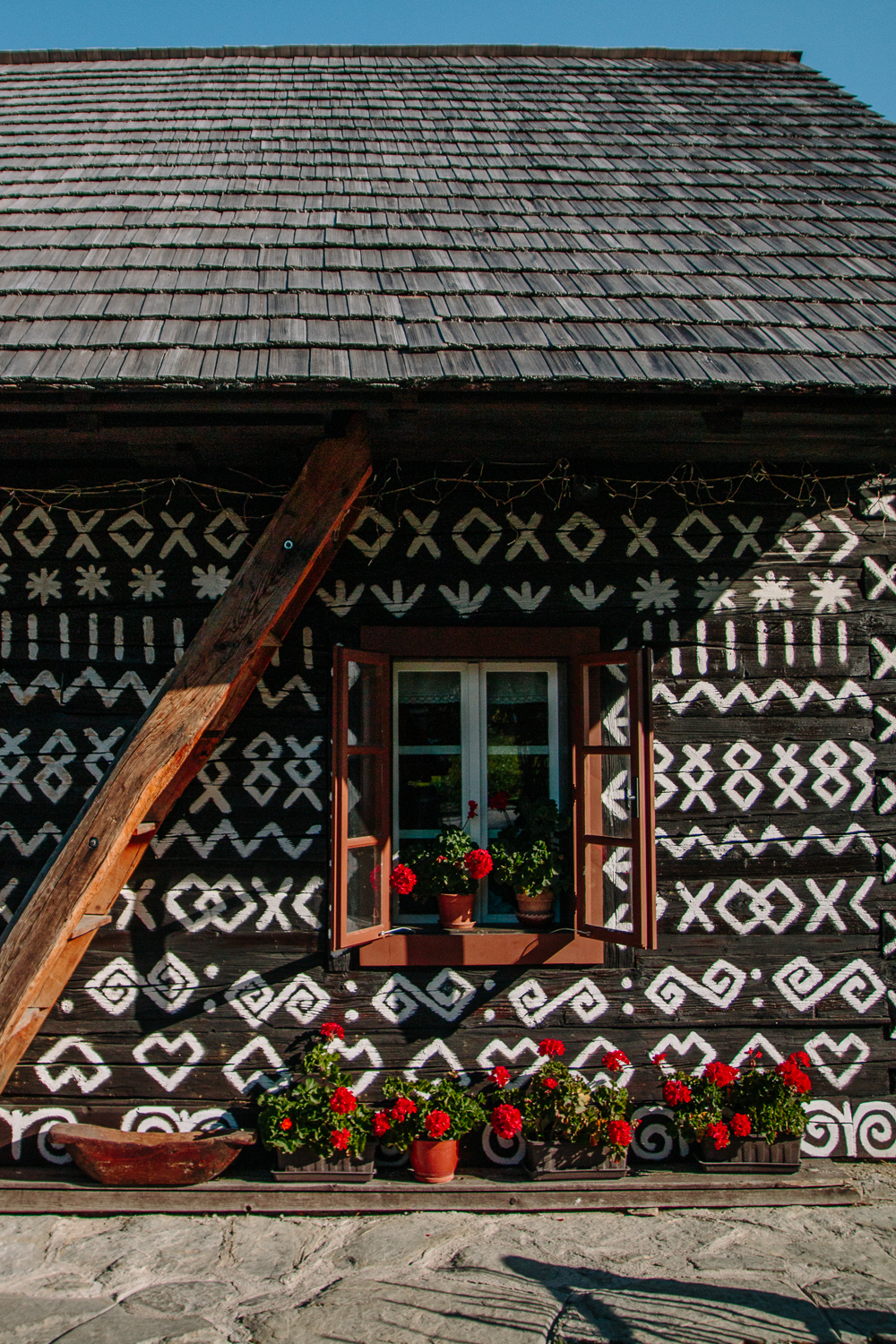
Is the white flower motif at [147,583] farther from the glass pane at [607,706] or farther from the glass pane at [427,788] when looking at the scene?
the glass pane at [607,706]

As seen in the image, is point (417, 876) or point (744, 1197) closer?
point (744, 1197)

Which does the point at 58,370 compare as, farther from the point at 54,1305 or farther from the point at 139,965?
the point at 54,1305

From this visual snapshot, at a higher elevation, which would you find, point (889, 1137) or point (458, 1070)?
point (458, 1070)

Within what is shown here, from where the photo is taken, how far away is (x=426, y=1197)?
3.75 m

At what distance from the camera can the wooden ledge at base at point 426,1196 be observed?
12.1 ft

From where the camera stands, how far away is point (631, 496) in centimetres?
448

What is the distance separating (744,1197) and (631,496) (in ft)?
10.3

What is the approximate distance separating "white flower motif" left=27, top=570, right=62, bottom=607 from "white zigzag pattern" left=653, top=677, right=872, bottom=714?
9.62 ft

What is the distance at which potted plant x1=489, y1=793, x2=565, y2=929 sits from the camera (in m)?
A: 4.15

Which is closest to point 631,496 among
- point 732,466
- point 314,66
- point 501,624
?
point 732,466

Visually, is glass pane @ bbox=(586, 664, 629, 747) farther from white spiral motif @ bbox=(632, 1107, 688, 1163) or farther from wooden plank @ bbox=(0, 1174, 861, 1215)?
wooden plank @ bbox=(0, 1174, 861, 1215)

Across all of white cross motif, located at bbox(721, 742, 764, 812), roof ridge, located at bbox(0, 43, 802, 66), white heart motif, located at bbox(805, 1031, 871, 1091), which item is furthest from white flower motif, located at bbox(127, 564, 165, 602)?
roof ridge, located at bbox(0, 43, 802, 66)

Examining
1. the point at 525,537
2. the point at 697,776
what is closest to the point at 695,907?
the point at 697,776

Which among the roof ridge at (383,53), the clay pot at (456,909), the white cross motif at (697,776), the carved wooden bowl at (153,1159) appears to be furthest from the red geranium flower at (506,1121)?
the roof ridge at (383,53)
